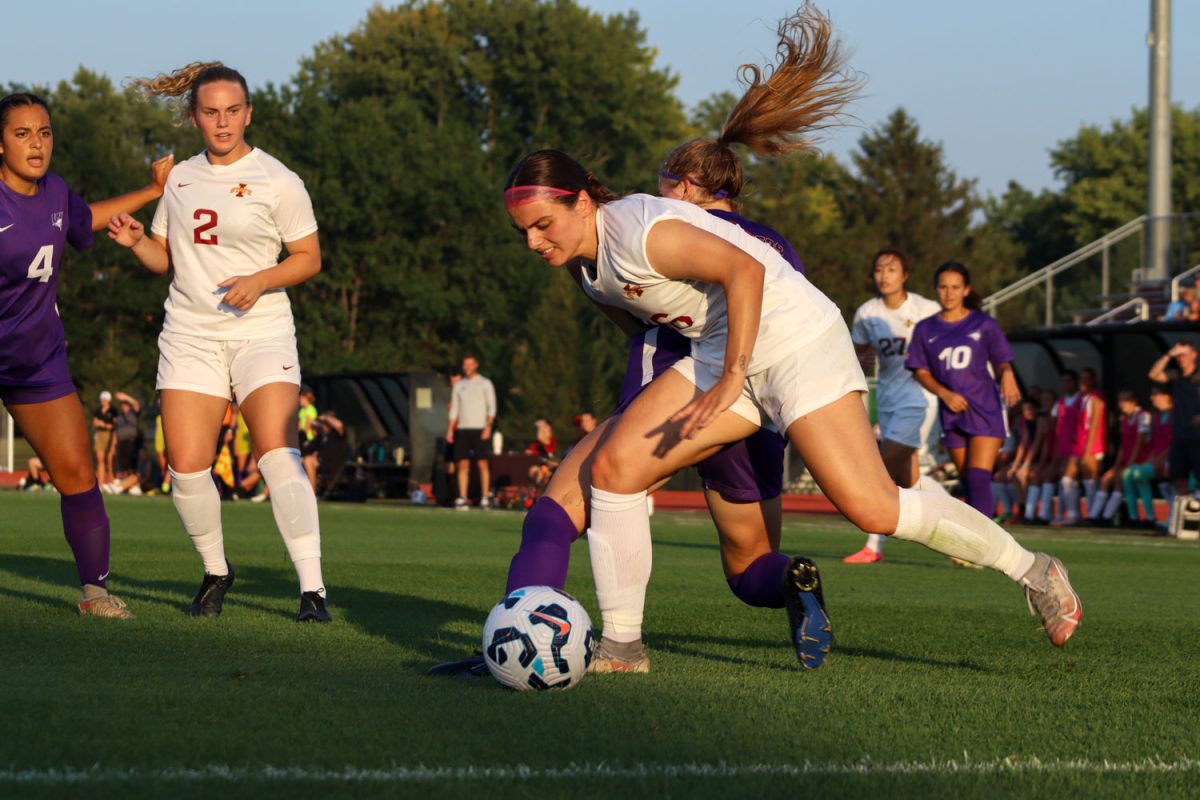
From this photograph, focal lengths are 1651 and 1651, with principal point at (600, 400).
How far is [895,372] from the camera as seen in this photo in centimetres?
1309

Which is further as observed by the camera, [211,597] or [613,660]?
[211,597]

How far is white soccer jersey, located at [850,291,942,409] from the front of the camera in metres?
12.9

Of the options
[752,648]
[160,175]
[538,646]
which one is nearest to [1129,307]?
[752,648]

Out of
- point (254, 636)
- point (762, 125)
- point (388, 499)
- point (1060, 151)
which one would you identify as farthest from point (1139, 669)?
point (1060, 151)

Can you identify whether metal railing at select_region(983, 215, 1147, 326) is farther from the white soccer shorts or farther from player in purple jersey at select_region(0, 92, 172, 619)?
player in purple jersey at select_region(0, 92, 172, 619)

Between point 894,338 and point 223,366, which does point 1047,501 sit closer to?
point 894,338

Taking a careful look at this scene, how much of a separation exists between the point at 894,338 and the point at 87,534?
7.28m

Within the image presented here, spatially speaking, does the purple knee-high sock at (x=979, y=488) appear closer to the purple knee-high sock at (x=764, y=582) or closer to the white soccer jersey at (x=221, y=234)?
the purple knee-high sock at (x=764, y=582)

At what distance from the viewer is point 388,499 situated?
29.3 meters

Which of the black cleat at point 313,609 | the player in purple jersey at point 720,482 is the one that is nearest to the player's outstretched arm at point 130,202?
the black cleat at point 313,609

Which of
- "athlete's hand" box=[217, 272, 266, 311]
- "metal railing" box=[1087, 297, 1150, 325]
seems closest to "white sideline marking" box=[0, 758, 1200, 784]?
"athlete's hand" box=[217, 272, 266, 311]

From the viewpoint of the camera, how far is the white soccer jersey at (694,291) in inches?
215

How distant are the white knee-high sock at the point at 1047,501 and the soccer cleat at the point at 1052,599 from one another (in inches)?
623

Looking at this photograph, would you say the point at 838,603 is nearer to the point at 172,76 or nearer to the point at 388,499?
the point at 172,76
